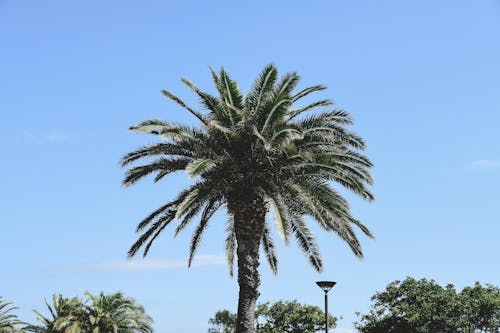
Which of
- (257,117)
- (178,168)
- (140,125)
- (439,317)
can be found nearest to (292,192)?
(257,117)

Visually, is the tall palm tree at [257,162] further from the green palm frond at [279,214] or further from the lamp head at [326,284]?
the lamp head at [326,284]

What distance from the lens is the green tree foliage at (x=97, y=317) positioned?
44312 mm

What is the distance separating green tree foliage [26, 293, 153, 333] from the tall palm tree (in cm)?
2492

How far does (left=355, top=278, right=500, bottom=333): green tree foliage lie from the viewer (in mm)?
43438

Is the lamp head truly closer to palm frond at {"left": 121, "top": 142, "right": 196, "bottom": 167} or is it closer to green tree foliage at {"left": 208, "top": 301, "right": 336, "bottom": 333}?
palm frond at {"left": 121, "top": 142, "right": 196, "bottom": 167}

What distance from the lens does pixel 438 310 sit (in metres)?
44.5

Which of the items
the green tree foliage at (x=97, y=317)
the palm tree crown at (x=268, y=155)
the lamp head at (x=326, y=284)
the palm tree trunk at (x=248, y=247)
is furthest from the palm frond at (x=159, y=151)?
the green tree foliage at (x=97, y=317)

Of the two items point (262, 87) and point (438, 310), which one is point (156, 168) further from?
point (438, 310)

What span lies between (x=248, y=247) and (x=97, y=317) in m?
26.5

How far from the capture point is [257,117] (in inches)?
838

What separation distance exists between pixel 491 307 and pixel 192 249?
27.0m

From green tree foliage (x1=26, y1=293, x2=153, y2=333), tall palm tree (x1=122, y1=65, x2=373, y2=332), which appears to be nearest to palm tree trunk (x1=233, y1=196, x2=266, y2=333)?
tall palm tree (x1=122, y1=65, x2=373, y2=332)

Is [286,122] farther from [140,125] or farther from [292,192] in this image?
[140,125]

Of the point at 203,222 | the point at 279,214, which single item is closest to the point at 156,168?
the point at 203,222
